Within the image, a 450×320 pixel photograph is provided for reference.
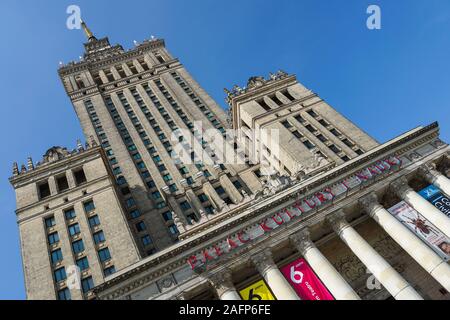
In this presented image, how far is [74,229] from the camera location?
42812mm

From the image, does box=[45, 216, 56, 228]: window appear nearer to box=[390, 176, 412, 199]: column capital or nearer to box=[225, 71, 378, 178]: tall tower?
box=[225, 71, 378, 178]: tall tower

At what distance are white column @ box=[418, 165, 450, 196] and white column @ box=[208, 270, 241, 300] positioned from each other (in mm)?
23052

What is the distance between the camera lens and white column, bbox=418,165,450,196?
3767cm

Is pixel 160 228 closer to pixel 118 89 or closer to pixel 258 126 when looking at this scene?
pixel 258 126

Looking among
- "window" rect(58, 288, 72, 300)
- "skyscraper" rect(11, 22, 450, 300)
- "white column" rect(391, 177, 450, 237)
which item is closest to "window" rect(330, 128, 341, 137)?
"skyscraper" rect(11, 22, 450, 300)

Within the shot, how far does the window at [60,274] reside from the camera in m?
37.8

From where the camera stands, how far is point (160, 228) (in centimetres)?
5034

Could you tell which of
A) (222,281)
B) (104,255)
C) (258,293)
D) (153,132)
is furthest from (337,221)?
(153,132)

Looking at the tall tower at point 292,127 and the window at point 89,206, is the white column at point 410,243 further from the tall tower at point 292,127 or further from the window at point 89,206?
the window at point 89,206

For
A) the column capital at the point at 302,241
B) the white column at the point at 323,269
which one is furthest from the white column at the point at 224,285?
the white column at the point at 323,269

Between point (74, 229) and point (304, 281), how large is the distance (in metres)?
26.3

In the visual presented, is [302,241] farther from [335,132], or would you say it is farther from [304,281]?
[335,132]

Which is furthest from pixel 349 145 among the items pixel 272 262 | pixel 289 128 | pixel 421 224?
pixel 272 262
